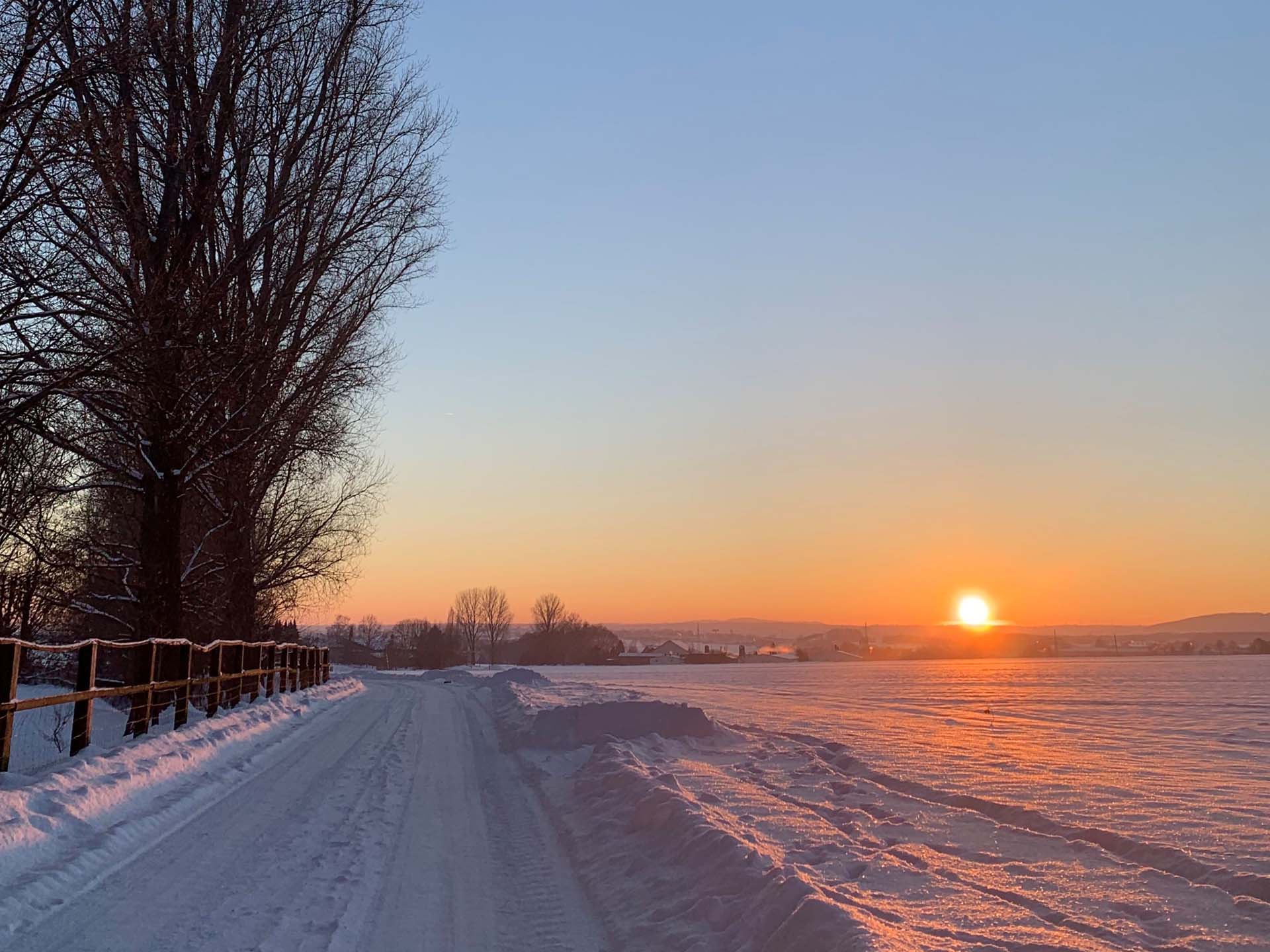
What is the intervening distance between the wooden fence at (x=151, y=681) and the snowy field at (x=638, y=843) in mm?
579

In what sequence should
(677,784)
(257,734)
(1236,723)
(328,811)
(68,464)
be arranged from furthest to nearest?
(1236,723), (257,734), (68,464), (677,784), (328,811)

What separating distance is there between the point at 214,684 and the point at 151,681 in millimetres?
3854

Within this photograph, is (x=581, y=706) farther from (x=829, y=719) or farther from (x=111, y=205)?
(x=111, y=205)

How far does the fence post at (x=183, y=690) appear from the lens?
46.4 feet

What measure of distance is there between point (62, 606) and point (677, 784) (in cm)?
1201

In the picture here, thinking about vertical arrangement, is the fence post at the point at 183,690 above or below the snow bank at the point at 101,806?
above

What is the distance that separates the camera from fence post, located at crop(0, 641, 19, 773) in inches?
340

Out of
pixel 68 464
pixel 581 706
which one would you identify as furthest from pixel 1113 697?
pixel 68 464

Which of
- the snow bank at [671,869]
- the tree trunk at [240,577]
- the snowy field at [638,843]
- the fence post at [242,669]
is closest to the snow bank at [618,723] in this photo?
the snowy field at [638,843]

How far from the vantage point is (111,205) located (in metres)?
9.20

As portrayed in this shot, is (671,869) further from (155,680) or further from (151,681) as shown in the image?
(155,680)

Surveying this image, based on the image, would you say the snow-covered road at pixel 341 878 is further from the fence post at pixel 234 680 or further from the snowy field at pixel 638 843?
the fence post at pixel 234 680

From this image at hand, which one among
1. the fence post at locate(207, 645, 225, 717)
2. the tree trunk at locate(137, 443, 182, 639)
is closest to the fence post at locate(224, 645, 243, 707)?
the fence post at locate(207, 645, 225, 717)

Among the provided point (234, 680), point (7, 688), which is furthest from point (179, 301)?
point (234, 680)
